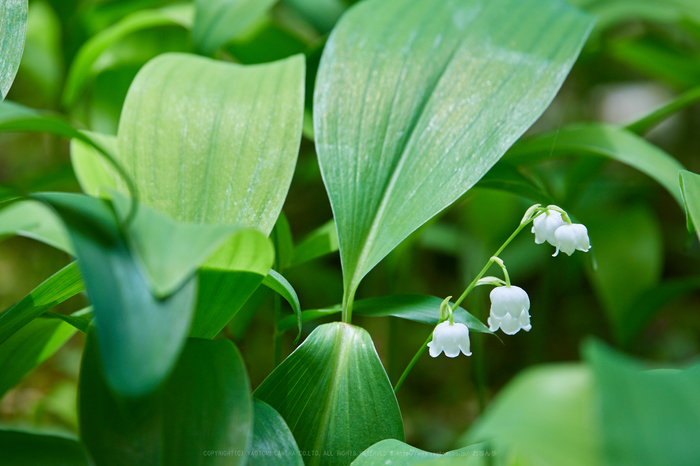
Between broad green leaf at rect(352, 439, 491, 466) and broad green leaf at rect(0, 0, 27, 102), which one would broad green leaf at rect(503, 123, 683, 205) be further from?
broad green leaf at rect(0, 0, 27, 102)

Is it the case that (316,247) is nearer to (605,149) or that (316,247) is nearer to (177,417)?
(177,417)

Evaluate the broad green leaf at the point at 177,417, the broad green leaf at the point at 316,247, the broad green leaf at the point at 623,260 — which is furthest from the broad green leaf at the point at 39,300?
the broad green leaf at the point at 623,260

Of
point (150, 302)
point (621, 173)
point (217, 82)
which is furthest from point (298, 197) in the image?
point (621, 173)

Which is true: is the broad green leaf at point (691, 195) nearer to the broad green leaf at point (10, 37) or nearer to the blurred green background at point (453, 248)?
the blurred green background at point (453, 248)

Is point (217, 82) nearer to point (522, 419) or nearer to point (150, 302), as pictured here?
point (150, 302)

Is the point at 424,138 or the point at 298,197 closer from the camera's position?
the point at 424,138

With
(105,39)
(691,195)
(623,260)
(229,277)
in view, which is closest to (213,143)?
(229,277)
